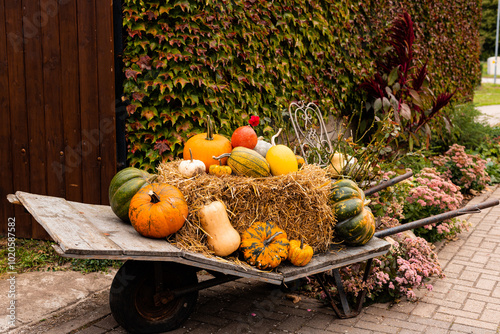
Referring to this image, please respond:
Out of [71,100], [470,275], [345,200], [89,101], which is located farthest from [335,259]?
[71,100]

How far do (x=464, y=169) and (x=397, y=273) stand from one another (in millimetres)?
3568

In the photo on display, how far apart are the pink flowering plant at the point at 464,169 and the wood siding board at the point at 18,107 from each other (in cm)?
539

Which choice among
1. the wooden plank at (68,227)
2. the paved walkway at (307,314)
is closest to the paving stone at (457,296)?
the paved walkway at (307,314)

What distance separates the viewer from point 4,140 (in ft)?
15.5

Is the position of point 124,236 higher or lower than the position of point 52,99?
lower

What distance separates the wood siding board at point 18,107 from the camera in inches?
179

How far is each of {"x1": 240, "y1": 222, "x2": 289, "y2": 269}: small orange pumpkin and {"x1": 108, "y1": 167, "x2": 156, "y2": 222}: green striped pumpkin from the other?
77 cm

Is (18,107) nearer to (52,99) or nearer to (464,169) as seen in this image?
(52,99)

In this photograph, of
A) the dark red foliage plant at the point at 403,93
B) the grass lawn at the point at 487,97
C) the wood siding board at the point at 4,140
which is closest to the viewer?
the wood siding board at the point at 4,140

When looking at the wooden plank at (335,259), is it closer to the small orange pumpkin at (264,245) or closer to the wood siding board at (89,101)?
the small orange pumpkin at (264,245)

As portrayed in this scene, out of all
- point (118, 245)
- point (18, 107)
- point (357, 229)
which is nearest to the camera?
point (118, 245)

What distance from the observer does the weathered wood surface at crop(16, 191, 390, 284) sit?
246 centimetres

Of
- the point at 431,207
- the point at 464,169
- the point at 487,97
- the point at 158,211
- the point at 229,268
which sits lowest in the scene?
the point at 431,207

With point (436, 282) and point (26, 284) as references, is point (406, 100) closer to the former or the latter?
point (436, 282)
